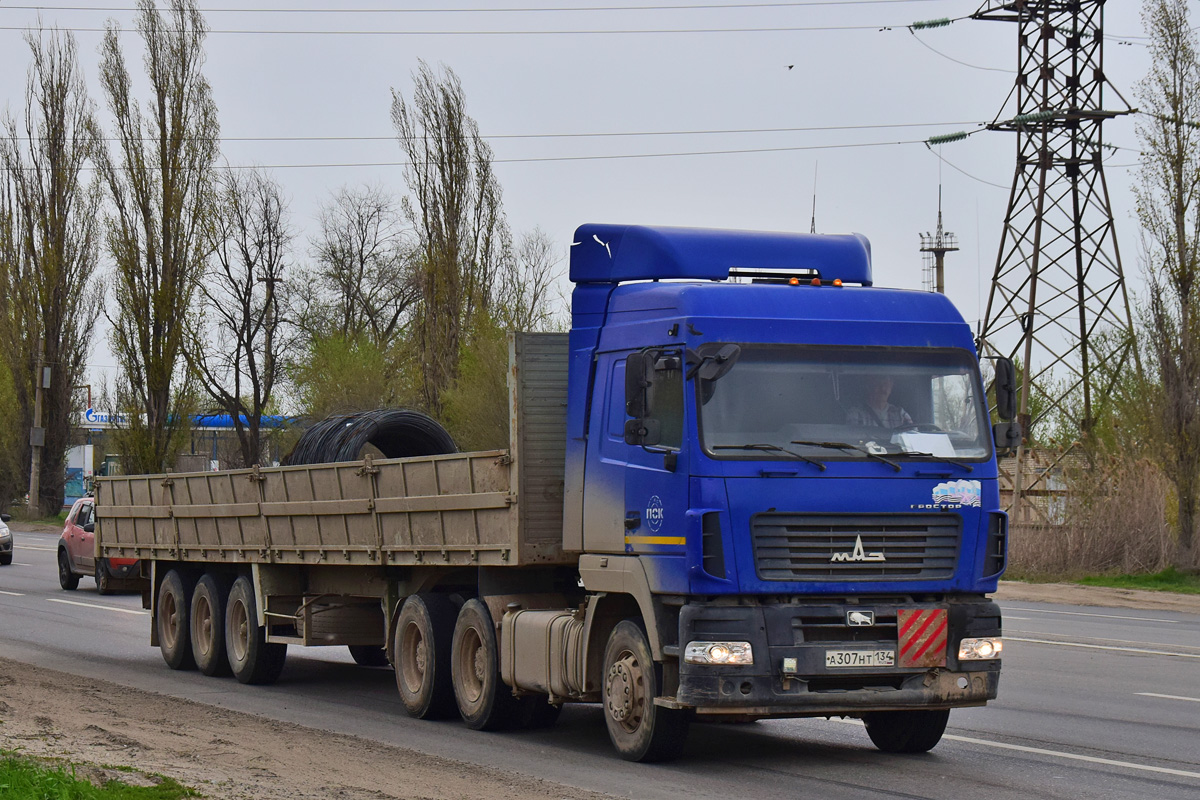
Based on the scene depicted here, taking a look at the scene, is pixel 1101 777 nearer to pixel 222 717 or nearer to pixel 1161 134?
pixel 222 717

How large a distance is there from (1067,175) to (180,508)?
1087 inches

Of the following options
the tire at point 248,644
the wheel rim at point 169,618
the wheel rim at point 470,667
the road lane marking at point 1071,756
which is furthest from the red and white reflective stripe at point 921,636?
the wheel rim at point 169,618

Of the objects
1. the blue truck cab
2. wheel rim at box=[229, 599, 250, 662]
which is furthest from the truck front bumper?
wheel rim at box=[229, 599, 250, 662]

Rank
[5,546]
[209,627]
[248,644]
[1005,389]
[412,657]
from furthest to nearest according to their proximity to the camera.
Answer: [5,546] < [209,627] < [248,644] < [412,657] < [1005,389]

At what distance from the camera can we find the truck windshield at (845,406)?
9.62 m

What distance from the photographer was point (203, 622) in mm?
16562

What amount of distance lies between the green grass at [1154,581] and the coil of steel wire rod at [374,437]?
1721cm

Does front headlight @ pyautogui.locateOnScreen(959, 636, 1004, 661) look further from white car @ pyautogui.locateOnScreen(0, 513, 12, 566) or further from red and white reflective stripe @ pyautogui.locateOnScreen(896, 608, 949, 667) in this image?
white car @ pyautogui.locateOnScreen(0, 513, 12, 566)

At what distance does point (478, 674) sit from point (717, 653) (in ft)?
10.2

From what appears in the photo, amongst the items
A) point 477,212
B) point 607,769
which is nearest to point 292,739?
point 607,769

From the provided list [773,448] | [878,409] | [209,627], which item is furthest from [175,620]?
[878,409]

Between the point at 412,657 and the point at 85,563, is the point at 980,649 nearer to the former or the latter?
the point at 412,657

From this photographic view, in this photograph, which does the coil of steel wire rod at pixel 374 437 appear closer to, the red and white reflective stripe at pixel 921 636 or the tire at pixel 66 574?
the red and white reflective stripe at pixel 921 636

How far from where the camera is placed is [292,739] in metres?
11.0
